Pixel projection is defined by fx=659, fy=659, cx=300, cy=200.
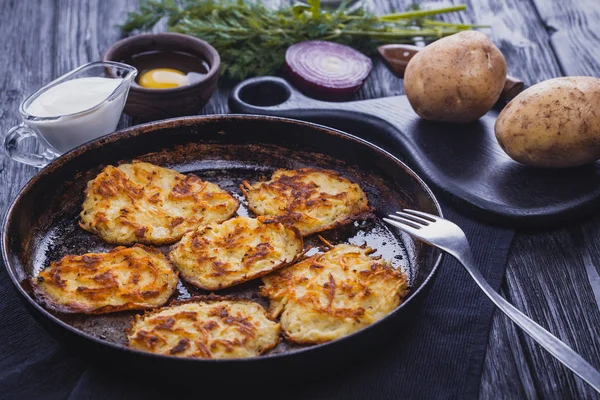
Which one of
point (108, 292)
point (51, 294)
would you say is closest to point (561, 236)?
point (108, 292)

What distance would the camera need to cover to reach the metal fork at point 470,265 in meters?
2.44

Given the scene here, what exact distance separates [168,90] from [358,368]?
7.57 feet

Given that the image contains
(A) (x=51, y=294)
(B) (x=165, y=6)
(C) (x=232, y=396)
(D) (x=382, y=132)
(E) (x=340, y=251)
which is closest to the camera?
(C) (x=232, y=396)

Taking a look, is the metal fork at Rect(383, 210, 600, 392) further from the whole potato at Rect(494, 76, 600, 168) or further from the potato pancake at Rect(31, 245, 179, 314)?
the potato pancake at Rect(31, 245, 179, 314)

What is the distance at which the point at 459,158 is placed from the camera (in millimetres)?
4070

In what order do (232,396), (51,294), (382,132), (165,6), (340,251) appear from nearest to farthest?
(232,396) → (51,294) → (340,251) → (382,132) → (165,6)

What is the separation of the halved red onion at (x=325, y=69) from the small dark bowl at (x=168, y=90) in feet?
2.25

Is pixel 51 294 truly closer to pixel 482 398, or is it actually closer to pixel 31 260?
pixel 31 260

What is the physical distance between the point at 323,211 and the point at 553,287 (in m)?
1.25

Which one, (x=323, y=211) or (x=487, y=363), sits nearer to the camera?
(x=487, y=363)

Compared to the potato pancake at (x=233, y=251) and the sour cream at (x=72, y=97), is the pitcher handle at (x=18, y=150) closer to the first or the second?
the sour cream at (x=72, y=97)

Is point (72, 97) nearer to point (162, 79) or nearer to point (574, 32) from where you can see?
point (162, 79)

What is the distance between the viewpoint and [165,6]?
5.23 metres

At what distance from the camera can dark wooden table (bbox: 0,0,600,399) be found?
298 cm
